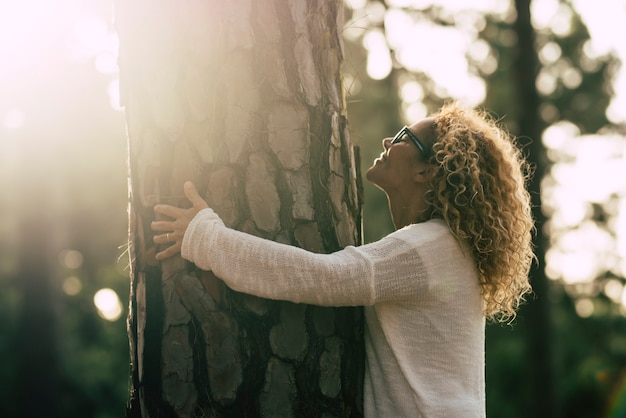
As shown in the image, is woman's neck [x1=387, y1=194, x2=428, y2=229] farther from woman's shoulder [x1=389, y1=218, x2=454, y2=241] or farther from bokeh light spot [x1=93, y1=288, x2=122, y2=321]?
bokeh light spot [x1=93, y1=288, x2=122, y2=321]

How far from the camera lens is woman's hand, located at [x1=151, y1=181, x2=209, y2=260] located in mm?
2604

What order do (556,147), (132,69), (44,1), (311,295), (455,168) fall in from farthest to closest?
(556,147) < (44,1) < (455,168) < (132,69) < (311,295)

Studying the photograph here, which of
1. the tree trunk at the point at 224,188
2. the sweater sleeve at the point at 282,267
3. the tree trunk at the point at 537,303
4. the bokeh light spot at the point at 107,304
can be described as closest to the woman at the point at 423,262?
the sweater sleeve at the point at 282,267

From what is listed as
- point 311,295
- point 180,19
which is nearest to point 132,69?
Result: point 180,19

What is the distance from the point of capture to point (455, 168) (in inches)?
115

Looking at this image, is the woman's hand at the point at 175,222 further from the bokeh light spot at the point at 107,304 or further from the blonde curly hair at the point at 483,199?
the bokeh light spot at the point at 107,304

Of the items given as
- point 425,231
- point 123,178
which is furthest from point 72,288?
point 425,231

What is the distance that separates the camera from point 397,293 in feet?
8.63

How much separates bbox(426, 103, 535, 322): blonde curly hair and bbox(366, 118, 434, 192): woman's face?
2.0 inches

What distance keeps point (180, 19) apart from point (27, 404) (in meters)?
9.26

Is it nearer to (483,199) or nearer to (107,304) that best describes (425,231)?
(483,199)

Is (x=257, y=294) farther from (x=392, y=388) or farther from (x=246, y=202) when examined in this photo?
(x=392, y=388)

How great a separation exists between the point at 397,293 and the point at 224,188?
0.69m

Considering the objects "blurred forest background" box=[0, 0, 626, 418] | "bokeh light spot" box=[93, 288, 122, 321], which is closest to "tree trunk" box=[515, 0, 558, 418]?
"blurred forest background" box=[0, 0, 626, 418]
